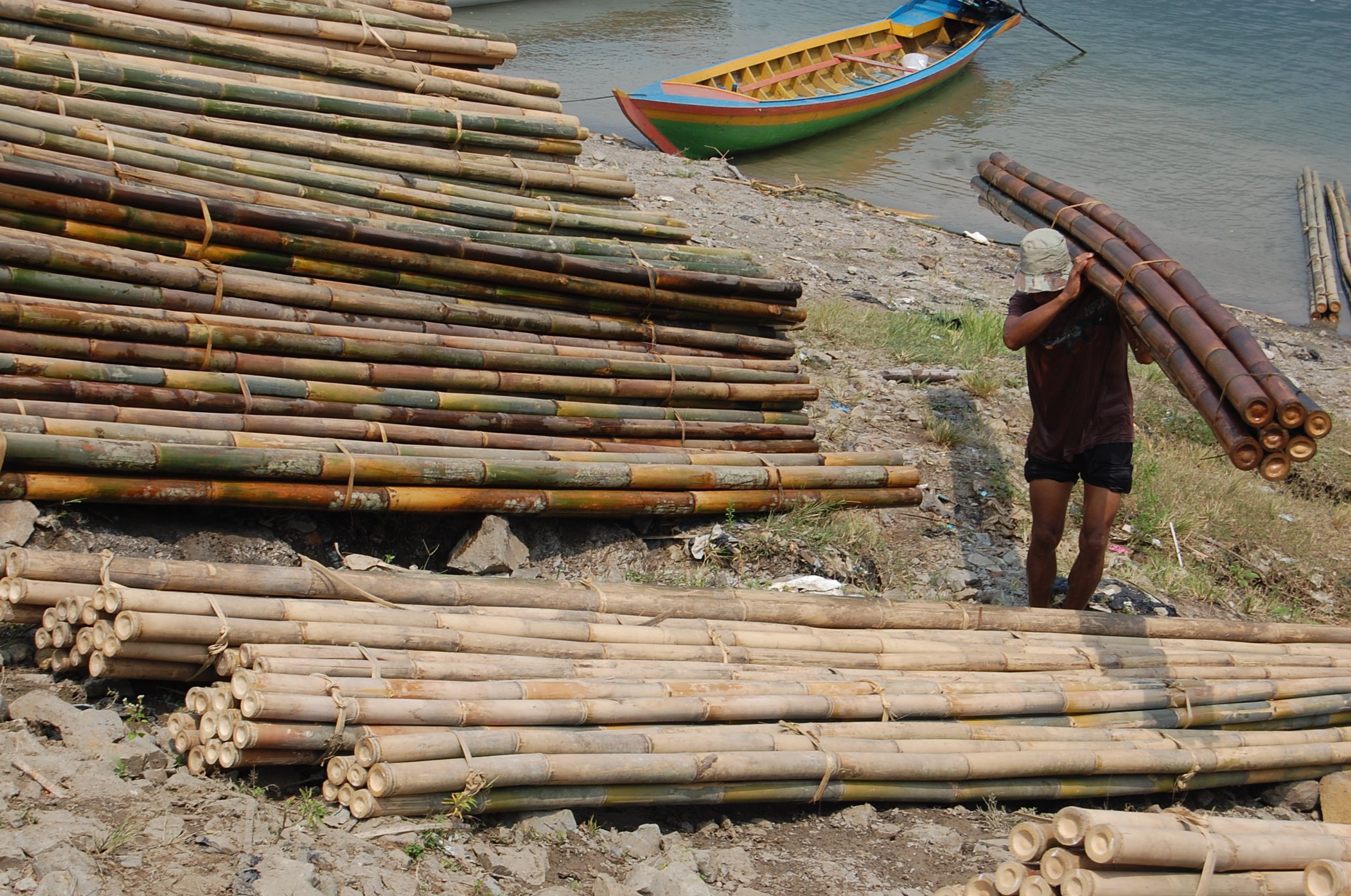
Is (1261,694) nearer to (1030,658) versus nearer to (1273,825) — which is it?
(1030,658)

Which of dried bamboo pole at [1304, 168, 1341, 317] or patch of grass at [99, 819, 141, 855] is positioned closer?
patch of grass at [99, 819, 141, 855]

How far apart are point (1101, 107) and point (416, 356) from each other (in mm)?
16011

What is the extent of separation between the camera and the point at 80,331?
4430 millimetres

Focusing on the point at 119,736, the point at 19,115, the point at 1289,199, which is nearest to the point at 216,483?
the point at 119,736

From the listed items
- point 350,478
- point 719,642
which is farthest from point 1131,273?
point 350,478

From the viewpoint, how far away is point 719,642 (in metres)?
4.14

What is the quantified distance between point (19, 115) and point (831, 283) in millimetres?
5860

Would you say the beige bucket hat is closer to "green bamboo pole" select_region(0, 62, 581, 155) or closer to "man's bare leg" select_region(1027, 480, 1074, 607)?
"man's bare leg" select_region(1027, 480, 1074, 607)

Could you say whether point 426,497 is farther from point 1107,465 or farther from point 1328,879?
point 1328,879

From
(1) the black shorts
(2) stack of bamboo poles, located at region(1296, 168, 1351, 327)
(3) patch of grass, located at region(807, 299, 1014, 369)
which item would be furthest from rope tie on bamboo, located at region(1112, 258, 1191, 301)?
(2) stack of bamboo poles, located at region(1296, 168, 1351, 327)

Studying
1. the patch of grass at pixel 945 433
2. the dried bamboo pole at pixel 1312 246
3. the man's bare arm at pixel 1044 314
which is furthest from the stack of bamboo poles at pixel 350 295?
the dried bamboo pole at pixel 1312 246

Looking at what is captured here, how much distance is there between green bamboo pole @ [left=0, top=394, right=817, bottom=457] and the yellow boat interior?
963cm

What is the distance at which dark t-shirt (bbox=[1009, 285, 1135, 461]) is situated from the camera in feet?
16.2

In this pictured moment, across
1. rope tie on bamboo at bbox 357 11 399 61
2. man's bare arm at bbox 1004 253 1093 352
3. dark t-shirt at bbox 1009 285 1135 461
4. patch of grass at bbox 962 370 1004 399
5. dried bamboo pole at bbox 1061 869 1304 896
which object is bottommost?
patch of grass at bbox 962 370 1004 399
